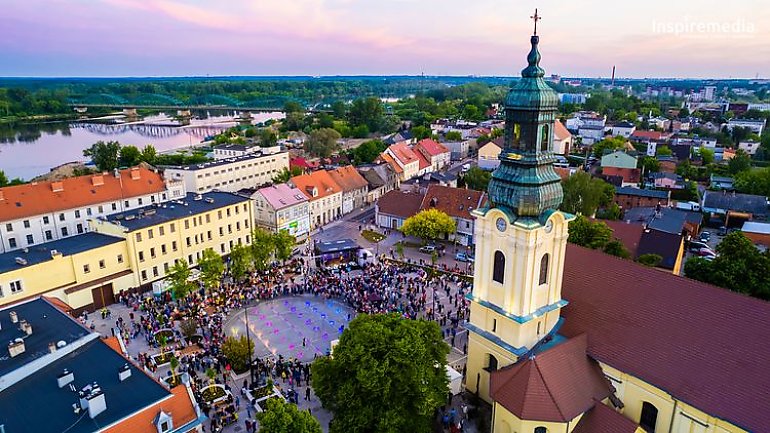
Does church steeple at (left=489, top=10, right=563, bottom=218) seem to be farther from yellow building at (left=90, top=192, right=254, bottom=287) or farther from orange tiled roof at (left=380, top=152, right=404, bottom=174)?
orange tiled roof at (left=380, top=152, right=404, bottom=174)

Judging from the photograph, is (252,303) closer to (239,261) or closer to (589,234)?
(239,261)

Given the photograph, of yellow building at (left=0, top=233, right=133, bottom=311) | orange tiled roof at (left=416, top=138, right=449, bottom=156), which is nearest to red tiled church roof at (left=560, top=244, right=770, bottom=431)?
yellow building at (left=0, top=233, right=133, bottom=311)

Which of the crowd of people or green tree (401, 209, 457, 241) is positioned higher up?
green tree (401, 209, 457, 241)

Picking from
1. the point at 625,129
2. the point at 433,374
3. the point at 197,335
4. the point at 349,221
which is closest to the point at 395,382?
the point at 433,374

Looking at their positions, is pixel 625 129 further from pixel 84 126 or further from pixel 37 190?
pixel 84 126

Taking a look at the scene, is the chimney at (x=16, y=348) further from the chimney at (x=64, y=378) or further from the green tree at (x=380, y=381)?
the green tree at (x=380, y=381)

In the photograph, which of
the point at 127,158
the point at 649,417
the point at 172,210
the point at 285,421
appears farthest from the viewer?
the point at 127,158

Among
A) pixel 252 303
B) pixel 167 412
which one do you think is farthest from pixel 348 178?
pixel 167 412
